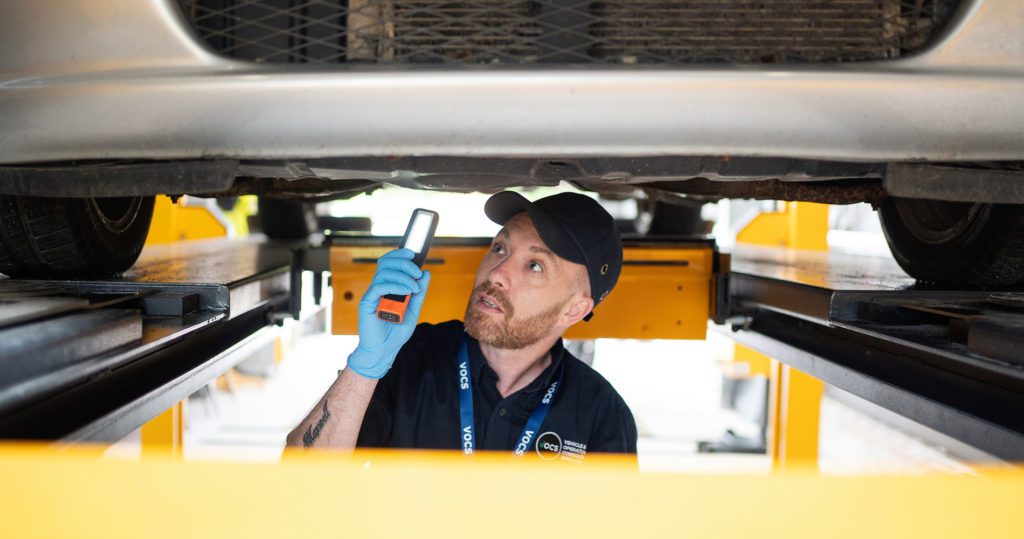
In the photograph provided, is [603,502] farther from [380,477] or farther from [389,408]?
[389,408]

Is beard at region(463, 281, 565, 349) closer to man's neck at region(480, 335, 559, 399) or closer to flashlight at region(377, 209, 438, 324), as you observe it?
man's neck at region(480, 335, 559, 399)

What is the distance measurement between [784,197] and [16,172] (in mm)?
1627

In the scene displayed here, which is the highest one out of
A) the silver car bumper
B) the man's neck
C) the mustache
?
the silver car bumper

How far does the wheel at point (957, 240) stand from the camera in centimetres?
161

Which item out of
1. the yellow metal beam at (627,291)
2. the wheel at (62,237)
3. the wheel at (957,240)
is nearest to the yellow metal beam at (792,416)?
the yellow metal beam at (627,291)

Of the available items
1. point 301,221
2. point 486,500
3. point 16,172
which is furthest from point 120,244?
point 301,221

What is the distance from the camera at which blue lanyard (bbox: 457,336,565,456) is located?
Answer: 60.8 inches

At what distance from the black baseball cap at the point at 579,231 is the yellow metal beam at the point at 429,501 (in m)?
1.19

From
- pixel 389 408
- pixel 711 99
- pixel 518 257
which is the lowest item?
pixel 389 408

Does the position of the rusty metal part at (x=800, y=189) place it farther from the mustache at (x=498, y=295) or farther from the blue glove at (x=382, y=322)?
the blue glove at (x=382, y=322)

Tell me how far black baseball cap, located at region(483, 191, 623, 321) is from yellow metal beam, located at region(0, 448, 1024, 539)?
1.19 meters

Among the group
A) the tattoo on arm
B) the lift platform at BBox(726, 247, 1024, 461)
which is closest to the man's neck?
the tattoo on arm

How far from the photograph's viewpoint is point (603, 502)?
574mm

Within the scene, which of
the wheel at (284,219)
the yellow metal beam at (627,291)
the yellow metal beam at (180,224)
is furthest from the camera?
the wheel at (284,219)
